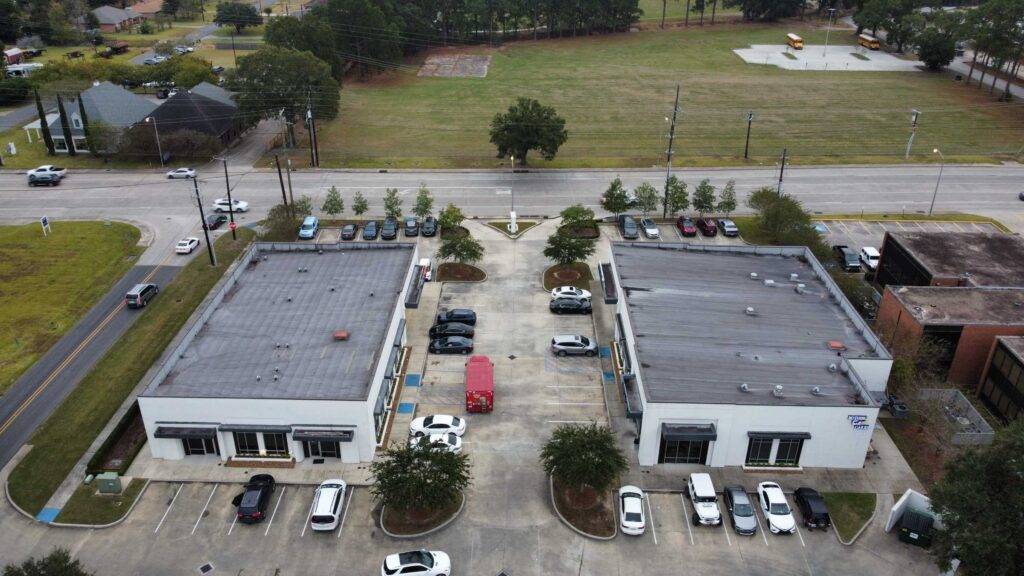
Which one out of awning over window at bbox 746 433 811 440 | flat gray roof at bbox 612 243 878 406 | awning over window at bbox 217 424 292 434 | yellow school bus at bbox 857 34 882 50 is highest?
yellow school bus at bbox 857 34 882 50

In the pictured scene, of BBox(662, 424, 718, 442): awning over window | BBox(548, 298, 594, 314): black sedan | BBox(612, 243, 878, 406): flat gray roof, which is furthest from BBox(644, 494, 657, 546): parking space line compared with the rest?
BBox(548, 298, 594, 314): black sedan

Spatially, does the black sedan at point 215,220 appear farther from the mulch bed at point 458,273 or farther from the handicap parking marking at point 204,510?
the handicap parking marking at point 204,510

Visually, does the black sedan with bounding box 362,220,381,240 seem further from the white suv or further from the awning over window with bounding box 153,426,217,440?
the white suv

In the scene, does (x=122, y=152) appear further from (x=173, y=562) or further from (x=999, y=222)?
(x=999, y=222)

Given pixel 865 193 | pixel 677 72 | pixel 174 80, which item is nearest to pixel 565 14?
pixel 677 72

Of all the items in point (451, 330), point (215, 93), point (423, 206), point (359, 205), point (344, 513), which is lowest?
point (344, 513)

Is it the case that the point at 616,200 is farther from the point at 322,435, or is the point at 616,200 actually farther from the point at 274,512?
the point at 274,512

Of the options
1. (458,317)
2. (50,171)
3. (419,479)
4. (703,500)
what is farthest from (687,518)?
(50,171)
